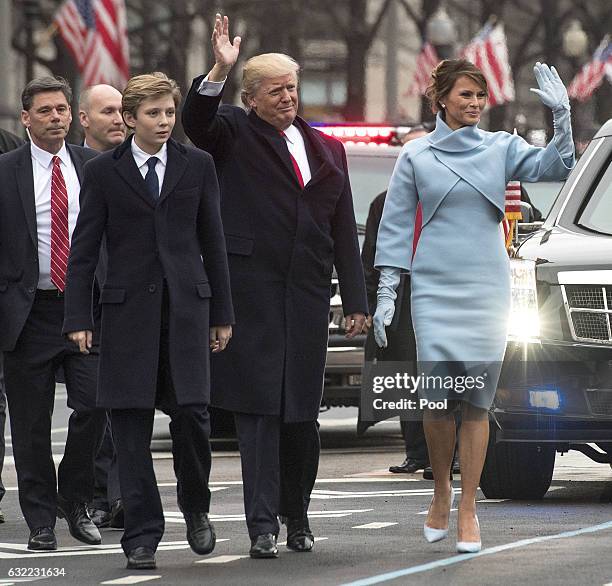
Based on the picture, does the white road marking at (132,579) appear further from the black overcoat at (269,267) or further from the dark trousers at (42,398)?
the dark trousers at (42,398)

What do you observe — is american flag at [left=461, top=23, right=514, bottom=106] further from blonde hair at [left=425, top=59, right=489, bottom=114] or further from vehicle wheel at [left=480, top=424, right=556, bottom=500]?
blonde hair at [left=425, top=59, right=489, bottom=114]

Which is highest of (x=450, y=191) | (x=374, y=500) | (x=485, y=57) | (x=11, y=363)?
(x=485, y=57)

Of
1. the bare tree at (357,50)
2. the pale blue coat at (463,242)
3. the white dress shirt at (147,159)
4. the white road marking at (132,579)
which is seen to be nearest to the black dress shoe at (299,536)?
the pale blue coat at (463,242)

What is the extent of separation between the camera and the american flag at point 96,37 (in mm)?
27031

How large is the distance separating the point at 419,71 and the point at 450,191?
91.6ft

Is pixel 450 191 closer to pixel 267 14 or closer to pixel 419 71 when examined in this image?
pixel 419 71

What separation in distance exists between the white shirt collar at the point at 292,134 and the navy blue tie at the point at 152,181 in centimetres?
56

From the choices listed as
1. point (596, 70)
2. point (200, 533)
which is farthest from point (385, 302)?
point (596, 70)

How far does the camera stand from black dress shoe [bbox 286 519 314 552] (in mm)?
8133

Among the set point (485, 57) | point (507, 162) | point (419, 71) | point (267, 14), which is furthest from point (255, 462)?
point (267, 14)

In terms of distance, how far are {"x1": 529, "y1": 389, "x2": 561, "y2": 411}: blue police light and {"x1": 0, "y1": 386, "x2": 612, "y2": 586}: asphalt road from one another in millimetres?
457

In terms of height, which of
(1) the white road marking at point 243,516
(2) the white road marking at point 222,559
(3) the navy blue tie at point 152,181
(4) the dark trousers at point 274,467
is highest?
(3) the navy blue tie at point 152,181

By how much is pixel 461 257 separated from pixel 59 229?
1783 mm

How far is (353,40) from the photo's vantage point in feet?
123
